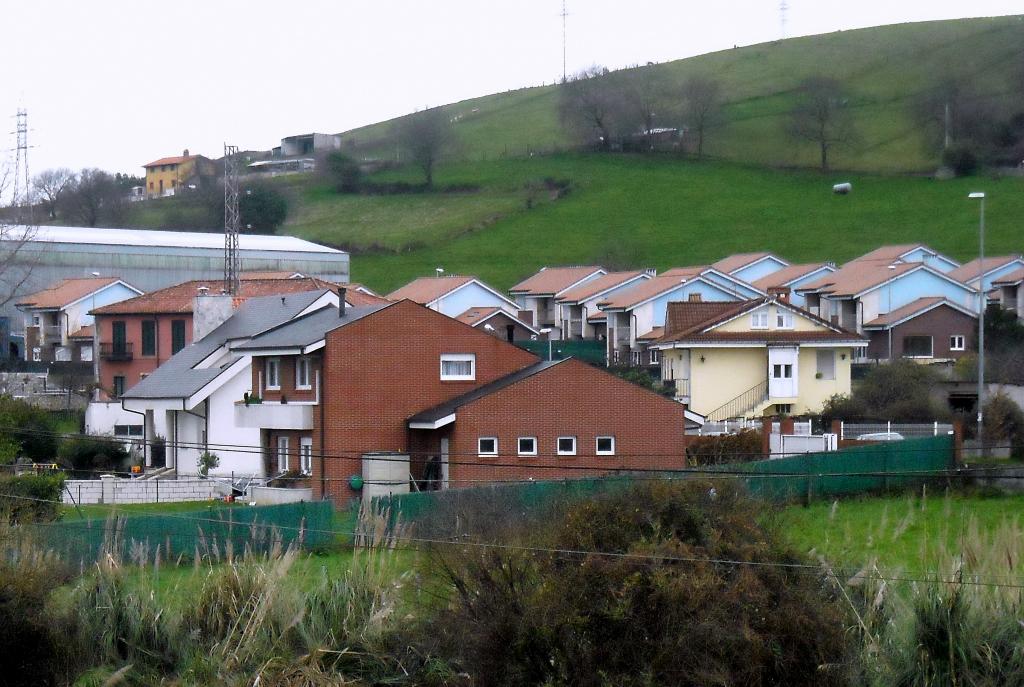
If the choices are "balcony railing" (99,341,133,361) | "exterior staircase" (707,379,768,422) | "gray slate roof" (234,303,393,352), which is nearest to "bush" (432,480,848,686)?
"gray slate roof" (234,303,393,352)

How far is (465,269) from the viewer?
100 meters

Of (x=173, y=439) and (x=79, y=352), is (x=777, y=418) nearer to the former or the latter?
(x=173, y=439)

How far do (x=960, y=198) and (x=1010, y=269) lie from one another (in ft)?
71.8

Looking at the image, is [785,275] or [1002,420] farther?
[785,275]

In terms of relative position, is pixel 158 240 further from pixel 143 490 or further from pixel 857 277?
pixel 143 490

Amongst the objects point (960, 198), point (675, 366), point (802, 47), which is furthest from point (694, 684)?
point (802, 47)

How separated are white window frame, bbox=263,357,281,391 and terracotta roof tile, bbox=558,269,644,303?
137 feet

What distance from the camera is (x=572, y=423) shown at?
38.7 metres

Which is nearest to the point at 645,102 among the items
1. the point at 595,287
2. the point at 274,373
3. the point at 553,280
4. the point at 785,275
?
the point at 553,280

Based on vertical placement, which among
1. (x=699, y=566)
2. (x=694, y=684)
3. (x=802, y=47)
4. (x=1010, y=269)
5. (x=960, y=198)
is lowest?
(x=694, y=684)

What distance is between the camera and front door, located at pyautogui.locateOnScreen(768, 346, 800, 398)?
187 ft

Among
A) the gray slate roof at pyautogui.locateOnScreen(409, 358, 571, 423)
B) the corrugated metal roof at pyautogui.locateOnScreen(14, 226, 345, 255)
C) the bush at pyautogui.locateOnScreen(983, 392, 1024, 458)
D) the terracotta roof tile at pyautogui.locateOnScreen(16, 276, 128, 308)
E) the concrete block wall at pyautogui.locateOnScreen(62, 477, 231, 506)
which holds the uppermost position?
the corrugated metal roof at pyautogui.locateOnScreen(14, 226, 345, 255)

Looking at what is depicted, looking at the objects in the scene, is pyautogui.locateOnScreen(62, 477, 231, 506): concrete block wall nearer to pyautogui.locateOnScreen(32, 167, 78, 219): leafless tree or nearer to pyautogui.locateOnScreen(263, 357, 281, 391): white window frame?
pyautogui.locateOnScreen(263, 357, 281, 391): white window frame

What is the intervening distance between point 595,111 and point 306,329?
8475 centimetres
